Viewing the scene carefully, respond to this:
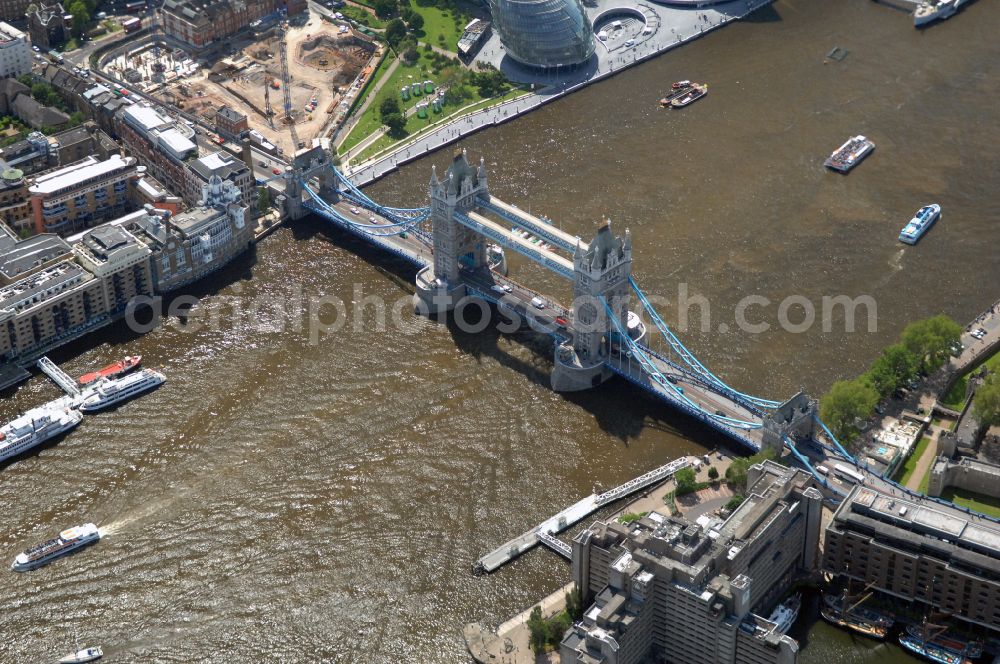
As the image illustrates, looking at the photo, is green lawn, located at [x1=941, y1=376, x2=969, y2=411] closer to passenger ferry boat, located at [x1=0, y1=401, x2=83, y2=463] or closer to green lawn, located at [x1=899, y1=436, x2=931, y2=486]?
green lawn, located at [x1=899, y1=436, x2=931, y2=486]

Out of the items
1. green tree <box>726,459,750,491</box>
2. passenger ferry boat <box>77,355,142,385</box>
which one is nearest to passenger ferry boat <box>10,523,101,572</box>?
passenger ferry boat <box>77,355,142,385</box>

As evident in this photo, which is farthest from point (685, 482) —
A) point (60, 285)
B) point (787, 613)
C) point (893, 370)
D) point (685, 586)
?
point (60, 285)

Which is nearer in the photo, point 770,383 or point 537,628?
point 537,628

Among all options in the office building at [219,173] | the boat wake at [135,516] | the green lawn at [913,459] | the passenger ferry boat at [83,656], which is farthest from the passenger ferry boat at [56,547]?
the green lawn at [913,459]

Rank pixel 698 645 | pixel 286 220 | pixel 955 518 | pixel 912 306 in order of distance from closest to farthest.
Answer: pixel 698 645, pixel 955 518, pixel 912 306, pixel 286 220

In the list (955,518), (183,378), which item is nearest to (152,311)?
(183,378)

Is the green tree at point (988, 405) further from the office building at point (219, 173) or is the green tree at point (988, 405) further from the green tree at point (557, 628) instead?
the office building at point (219, 173)

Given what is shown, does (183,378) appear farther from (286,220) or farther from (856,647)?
(856,647)
